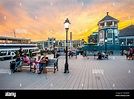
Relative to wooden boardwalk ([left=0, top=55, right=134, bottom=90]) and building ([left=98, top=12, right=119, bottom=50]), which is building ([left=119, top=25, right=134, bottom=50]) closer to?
building ([left=98, top=12, right=119, bottom=50])

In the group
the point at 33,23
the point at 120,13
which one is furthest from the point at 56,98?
the point at 33,23

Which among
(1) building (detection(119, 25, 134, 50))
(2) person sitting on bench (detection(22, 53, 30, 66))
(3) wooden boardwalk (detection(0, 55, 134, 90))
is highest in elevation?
(1) building (detection(119, 25, 134, 50))

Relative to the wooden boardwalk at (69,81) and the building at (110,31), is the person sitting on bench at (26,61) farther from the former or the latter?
the building at (110,31)

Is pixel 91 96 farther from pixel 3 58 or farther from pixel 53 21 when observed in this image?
pixel 3 58

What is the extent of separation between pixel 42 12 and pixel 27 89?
8155 millimetres

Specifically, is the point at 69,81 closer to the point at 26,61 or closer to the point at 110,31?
the point at 26,61

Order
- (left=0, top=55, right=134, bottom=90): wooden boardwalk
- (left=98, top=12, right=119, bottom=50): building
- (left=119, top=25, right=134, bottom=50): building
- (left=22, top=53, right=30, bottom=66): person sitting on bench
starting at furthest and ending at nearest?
(left=119, top=25, right=134, bottom=50): building → (left=98, top=12, right=119, bottom=50): building → (left=22, top=53, right=30, bottom=66): person sitting on bench → (left=0, top=55, right=134, bottom=90): wooden boardwalk

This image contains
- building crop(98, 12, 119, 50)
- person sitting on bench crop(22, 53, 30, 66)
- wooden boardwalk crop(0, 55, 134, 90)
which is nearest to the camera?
wooden boardwalk crop(0, 55, 134, 90)

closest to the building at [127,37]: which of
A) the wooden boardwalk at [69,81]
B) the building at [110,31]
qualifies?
the building at [110,31]

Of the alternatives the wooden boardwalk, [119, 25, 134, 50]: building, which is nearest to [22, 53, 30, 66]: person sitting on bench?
the wooden boardwalk

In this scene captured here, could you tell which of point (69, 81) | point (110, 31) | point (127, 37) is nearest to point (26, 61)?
point (69, 81)

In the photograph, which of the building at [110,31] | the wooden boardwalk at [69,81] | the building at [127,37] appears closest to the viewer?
the wooden boardwalk at [69,81]

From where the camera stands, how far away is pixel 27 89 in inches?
267

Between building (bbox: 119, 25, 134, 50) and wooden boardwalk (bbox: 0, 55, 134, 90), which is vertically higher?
building (bbox: 119, 25, 134, 50)
